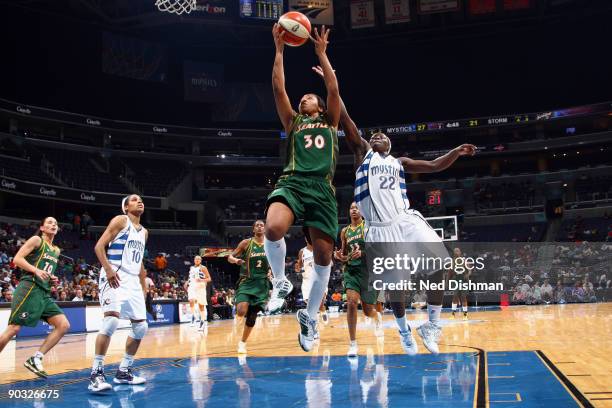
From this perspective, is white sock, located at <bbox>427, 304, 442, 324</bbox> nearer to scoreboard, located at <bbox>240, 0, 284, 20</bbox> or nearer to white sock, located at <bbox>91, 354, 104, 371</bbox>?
white sock, located at <bbox>91, 354, 104, 371</bbox>

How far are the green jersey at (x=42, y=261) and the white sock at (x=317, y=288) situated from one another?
445 centimetres

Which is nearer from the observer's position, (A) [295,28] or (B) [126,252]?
(A) [295,28]

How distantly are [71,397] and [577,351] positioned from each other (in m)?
7.08

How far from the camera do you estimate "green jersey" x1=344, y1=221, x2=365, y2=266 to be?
10.1 meters

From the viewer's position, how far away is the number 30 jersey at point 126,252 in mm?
7191

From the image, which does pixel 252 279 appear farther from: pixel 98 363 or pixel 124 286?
pixel 98 363

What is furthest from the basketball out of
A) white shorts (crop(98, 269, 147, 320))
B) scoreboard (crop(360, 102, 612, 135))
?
scoreboard (crop(360, 102, 612, 135))

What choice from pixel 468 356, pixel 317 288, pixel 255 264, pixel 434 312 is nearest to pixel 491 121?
pixel 255 264

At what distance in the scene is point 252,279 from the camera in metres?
10.8

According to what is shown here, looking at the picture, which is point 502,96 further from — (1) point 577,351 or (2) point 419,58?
(1) point 577,351

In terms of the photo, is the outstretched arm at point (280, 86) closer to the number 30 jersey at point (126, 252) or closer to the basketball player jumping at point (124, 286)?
the basketball player jumping at point (124, 286)

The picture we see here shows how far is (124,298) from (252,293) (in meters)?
3.72

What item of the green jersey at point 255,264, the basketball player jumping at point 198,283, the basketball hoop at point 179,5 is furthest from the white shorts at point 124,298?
the basketball hoop at point 179,5

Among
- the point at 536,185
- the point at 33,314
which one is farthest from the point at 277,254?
the point at 536,185
